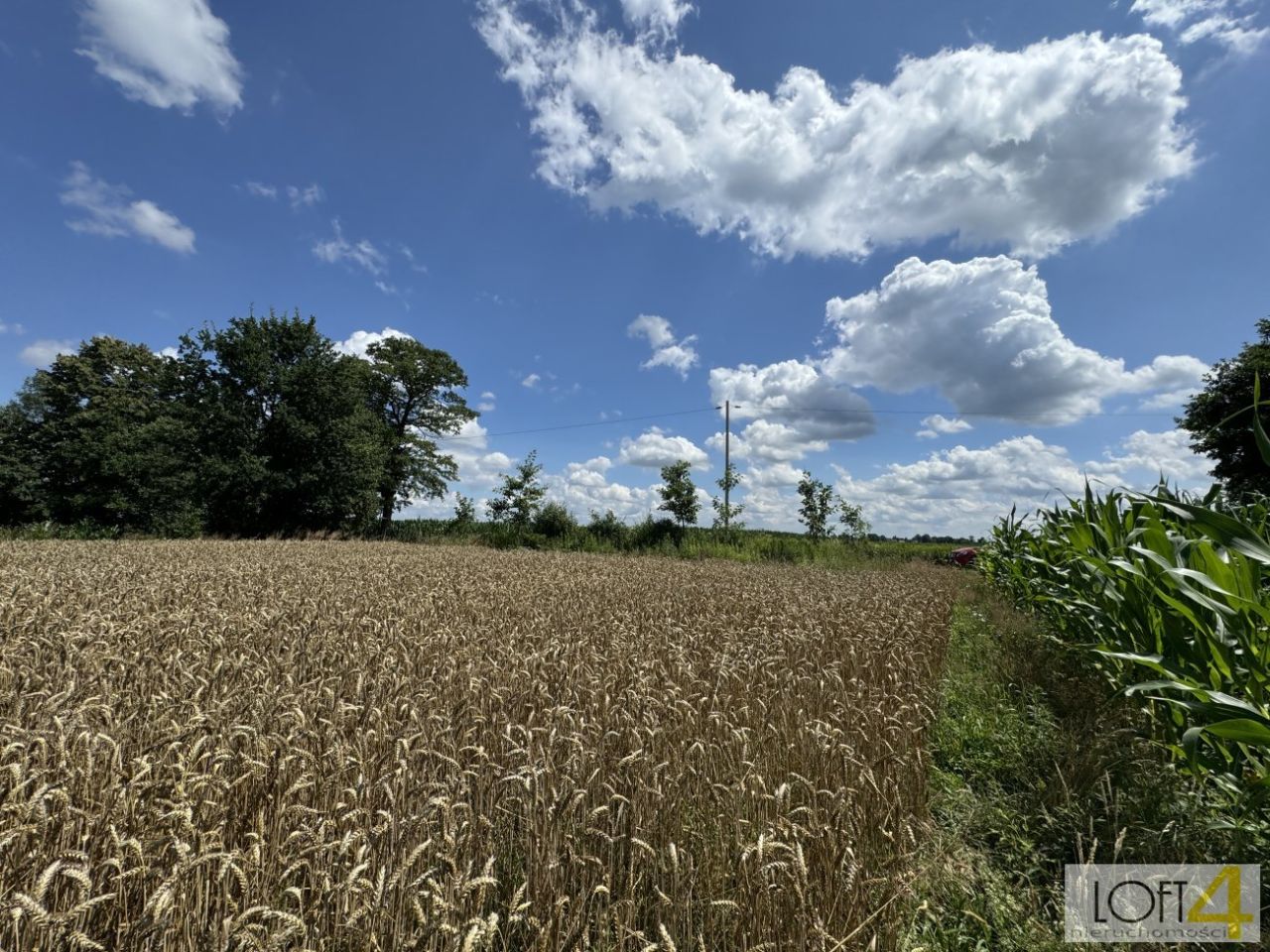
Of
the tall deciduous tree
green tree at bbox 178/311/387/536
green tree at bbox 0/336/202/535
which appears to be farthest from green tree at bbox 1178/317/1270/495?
the tall deciduous tree

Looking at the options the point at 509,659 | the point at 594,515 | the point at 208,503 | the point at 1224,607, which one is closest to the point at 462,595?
the point at 509,659

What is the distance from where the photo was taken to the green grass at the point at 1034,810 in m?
2.74

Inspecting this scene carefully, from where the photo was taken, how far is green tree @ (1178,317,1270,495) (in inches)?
1193

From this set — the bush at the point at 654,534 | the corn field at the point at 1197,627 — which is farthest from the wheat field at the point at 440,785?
the bush at the point at 654,534

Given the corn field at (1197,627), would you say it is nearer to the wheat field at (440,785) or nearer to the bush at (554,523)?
the wheat field at (440,785)

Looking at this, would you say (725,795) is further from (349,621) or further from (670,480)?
(670,480)

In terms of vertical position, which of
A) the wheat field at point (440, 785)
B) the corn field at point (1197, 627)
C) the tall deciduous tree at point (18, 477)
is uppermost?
the tall deciduous tree at point (18, 477)

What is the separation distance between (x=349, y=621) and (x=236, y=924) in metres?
5.15

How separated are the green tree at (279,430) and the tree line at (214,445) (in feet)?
0.24

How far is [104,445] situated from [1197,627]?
4556 centimetres

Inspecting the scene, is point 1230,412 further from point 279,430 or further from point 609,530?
point 279,430

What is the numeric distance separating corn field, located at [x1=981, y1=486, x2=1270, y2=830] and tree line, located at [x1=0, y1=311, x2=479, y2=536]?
125ft

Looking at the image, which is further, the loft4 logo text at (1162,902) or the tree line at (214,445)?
the tree line at (214,445)

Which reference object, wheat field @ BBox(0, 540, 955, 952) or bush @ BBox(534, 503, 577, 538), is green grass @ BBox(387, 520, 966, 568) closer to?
bush @ BBox(534, 503, 577, 538)
